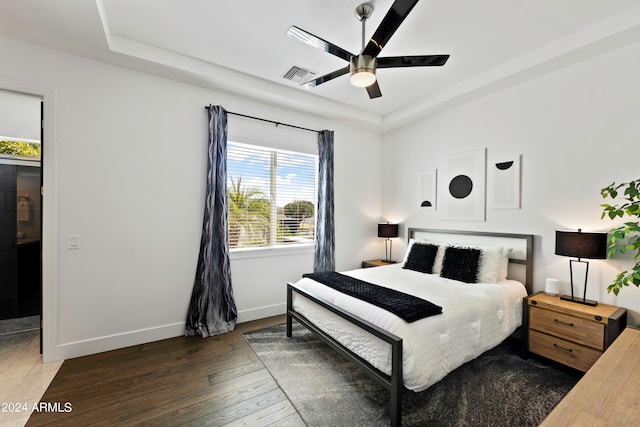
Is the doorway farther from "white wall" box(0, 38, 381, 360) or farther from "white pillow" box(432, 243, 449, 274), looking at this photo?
"white pillow" box(432, 243, 449, 274)

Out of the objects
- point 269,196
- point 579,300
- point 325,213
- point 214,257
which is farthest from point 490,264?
point 214,257

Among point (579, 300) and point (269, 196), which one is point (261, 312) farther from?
point (579, 300)

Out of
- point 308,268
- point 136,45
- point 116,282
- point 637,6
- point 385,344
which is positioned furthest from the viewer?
point 308,268

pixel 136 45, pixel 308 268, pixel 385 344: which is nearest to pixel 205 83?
pixel 136 45

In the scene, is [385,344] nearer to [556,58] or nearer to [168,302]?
[168,302]

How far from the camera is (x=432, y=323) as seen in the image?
77.3 inches

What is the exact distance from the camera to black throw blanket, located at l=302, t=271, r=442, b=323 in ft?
6.54

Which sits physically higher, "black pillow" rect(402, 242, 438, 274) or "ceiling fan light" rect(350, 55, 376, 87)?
"ceiling fan light" rect(350, 55, 376, 87)

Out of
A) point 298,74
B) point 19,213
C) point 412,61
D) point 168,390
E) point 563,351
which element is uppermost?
point 298,74

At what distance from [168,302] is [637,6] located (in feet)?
16.2

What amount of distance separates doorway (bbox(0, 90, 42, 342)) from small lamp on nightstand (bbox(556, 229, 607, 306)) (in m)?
5.64

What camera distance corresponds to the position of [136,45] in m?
2.59

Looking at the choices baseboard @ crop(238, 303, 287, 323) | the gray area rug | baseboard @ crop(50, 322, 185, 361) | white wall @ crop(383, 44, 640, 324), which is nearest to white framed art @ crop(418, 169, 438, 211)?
white wall @ crop(383, 44, 640, 324)

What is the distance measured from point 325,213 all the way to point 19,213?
3864 mm
